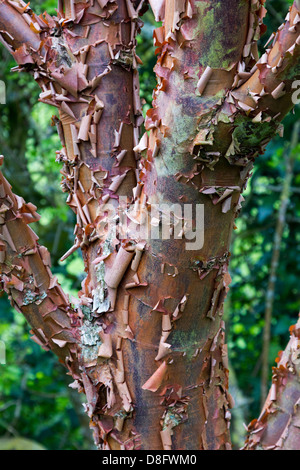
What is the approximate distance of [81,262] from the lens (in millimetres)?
1670

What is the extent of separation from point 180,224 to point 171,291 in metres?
0.09

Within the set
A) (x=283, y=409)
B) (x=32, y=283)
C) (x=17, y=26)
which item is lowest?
(x=283, y=409)

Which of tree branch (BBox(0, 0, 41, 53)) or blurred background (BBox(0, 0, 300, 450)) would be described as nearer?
tree branch (BBox(0, 0, 41, 53))

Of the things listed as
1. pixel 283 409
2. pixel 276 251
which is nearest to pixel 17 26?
pixel 283 409

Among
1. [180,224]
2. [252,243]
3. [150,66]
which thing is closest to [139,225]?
[180,224]

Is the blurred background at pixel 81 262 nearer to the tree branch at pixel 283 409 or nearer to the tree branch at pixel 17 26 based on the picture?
the tree branch at pixel 17 26

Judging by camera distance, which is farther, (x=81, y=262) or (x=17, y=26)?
(x=81, y=262)

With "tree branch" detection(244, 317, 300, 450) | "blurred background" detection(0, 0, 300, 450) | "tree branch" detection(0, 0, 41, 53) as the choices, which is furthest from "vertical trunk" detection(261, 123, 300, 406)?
"tree branch" detection(0, 0, 41, 53)

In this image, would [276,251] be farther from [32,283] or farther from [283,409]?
[32,283]

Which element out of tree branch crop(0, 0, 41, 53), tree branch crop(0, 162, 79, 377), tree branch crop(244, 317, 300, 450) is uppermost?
tree branch crop(0, 0, 41, 53)

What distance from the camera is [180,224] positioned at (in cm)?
55

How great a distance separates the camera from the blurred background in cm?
152

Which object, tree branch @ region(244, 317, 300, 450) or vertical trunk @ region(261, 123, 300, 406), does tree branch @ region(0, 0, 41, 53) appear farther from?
vertical trunk @ region(261, 123, 300, 406)

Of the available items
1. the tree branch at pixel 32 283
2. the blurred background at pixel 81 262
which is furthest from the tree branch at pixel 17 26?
the blurred background at pixel 81 262
